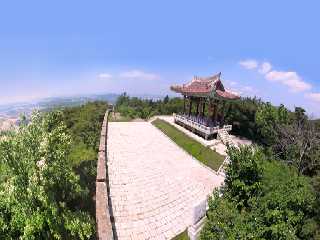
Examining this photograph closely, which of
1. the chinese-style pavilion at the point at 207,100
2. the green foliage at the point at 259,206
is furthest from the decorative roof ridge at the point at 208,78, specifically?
the green foliage at the point at 259,206

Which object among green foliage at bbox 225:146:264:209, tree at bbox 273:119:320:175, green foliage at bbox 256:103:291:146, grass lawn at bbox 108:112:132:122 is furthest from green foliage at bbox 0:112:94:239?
green foliage at bbox 256:103:291:146

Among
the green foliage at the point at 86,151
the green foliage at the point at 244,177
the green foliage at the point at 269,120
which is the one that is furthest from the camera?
A: the green foliage at the point at 269,120

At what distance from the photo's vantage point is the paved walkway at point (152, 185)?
14.1 m

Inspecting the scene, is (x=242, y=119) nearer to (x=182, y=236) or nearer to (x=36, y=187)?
(x=182, y=236)

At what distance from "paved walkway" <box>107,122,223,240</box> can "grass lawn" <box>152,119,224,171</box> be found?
649 mm

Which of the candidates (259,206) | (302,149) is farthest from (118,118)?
(259,206)

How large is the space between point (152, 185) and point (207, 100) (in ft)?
50.4

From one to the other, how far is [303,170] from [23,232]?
23.3 m

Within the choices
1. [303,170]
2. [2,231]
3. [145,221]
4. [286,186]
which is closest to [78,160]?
[145,221]

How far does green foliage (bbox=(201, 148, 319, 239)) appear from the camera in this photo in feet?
35.3

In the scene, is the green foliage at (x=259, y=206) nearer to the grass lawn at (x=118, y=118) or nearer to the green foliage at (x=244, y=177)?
the green foliage at (x=244, y=177)

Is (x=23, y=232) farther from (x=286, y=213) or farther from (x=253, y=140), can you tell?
(x=253, y=140)

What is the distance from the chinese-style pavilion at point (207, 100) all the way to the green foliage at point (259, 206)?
46.0 ft

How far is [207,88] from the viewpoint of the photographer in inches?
1201
